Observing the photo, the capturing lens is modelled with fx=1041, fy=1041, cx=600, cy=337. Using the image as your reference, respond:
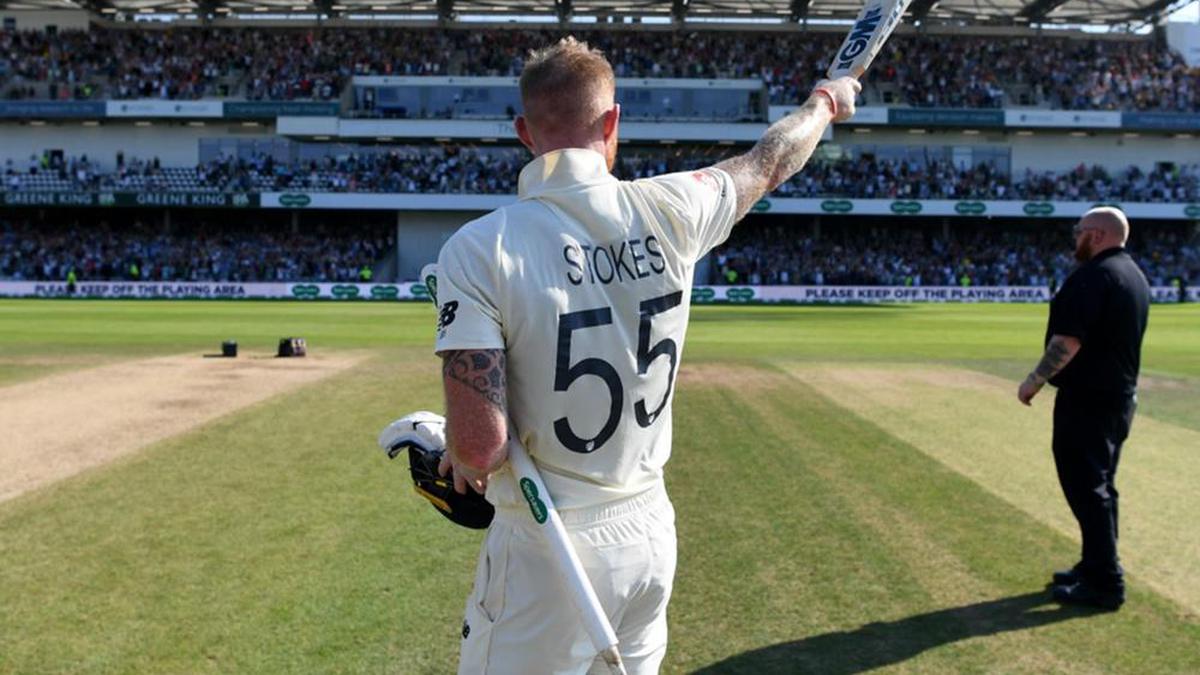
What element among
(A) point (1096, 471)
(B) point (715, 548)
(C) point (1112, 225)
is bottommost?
(B) point (715, 548)

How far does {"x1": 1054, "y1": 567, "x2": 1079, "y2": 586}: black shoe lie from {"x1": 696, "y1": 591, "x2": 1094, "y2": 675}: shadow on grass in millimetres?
122


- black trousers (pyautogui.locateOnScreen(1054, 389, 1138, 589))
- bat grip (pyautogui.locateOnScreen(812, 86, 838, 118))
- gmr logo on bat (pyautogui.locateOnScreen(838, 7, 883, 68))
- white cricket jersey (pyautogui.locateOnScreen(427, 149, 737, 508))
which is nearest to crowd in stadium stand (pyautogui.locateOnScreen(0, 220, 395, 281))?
black trousers (pyautogui.locateOnScreen(1054, 389, 1138, 589))

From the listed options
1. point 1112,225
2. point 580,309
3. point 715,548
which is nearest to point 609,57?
point 715,548

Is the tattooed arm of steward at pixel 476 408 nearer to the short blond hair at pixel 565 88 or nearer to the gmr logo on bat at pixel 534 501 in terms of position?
the gmr logo on bat at pixel 534 501

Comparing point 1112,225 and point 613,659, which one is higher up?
point 1112,225

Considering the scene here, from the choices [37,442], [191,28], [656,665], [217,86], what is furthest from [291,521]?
[191,28]

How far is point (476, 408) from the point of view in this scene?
2709mm

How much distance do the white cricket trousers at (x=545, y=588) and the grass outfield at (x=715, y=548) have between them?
261cm

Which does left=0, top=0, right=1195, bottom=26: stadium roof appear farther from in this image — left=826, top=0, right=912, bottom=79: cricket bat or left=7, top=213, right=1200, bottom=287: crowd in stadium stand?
left=826, top=0, right=912, bottom=79: cricket bat

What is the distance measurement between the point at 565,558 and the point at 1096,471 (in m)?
4.85

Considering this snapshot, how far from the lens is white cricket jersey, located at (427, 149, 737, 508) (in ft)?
8.91

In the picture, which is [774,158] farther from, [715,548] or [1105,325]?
[715,548]

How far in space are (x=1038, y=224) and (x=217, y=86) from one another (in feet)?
160

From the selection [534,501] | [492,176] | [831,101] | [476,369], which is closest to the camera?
[476,369]
